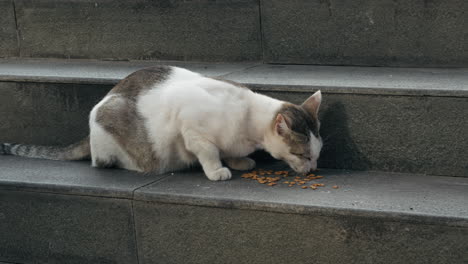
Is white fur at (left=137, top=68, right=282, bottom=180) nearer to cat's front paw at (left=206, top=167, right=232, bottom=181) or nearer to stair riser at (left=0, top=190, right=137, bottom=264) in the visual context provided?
cat's front paw at (left=206, top=167, right=232, bottom=181)

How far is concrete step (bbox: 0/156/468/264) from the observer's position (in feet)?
8.52

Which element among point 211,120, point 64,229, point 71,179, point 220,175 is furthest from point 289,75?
point 64,229

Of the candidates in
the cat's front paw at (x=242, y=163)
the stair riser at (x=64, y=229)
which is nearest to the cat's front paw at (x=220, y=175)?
the cat's front paw at (x=242, y=163)

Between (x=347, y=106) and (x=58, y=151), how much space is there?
1.51m

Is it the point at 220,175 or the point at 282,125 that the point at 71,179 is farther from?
the point at 282,125

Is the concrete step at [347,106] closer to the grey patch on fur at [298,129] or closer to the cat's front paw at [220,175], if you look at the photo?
the grey patch on fur at [298,129]

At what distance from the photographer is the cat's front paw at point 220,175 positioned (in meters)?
3.11

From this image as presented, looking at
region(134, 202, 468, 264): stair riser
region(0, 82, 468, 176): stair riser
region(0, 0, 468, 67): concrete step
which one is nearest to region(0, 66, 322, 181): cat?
region(0, 82, 468, 176): stair riser

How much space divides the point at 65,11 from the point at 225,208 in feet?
6.90

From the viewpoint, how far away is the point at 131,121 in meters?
3.34

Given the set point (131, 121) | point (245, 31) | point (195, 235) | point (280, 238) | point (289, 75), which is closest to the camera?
point (280, 238)

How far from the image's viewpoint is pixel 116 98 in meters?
3.38

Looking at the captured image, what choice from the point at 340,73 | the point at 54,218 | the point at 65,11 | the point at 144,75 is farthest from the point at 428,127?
the point at 65,11

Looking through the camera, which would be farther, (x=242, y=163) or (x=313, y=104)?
(x=242, y=163)
